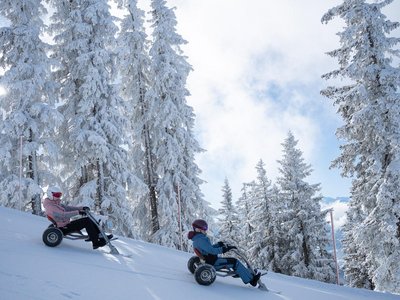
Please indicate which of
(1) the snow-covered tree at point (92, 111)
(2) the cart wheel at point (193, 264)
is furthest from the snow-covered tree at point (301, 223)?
(2) the cart wheel at point (193, 264)

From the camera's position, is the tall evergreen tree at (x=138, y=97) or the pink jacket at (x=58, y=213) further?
the tall evergreen tree at (x=138, y=97)

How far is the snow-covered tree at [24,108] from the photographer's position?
16469mm

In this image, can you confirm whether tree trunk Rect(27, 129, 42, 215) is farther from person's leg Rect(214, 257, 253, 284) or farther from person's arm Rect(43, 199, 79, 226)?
person's leg Rect(214, 257, 253, 284)

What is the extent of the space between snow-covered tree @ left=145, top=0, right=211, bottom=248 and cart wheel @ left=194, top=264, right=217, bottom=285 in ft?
46.4

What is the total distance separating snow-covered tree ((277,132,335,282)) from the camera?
27355 mm

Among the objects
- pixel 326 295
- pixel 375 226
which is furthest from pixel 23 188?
pixel 375 226

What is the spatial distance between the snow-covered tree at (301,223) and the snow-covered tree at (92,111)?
14.0 metres

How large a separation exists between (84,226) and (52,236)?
72cm

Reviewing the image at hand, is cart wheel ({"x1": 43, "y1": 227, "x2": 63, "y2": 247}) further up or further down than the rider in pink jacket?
further down

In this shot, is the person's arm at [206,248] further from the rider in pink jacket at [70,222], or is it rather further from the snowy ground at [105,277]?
the rider in pink jacket at [70,222]

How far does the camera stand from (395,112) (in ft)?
52.6

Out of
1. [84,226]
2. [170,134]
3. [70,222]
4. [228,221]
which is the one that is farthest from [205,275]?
[228,221]

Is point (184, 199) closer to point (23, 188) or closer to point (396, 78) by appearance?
point (23, 188)

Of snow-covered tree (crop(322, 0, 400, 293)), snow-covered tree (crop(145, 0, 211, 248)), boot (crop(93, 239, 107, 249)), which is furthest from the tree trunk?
snow-covered tree (crop(322, 0, 400, 293))
